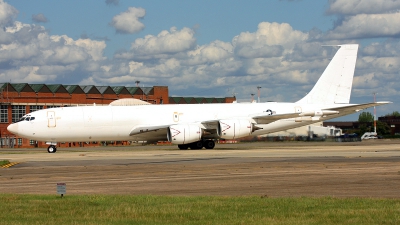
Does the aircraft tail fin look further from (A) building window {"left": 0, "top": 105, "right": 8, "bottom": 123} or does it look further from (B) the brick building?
(A) building window {"left": 0, "top": 105, "right": 8, "bottom": 123}

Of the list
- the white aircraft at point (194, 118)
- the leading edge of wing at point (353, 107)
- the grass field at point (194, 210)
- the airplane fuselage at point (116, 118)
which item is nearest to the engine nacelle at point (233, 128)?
the white aircraft at point (194, 118)

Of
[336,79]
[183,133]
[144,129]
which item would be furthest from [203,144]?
[336,79]

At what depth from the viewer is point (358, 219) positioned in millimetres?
12664

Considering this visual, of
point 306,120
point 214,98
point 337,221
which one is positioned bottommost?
point 337,221

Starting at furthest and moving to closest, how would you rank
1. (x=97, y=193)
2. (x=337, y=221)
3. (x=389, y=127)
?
(x=389, y=127)
(x=97, y=193)
(x=337, y=221)

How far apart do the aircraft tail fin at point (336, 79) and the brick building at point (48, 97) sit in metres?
38.7

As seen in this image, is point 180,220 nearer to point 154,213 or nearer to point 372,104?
point 154,213

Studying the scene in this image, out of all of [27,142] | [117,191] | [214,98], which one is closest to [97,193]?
[117,191]

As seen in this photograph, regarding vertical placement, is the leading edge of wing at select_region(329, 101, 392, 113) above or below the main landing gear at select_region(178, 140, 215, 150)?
above

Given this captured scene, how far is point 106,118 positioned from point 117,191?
3079 centimetres

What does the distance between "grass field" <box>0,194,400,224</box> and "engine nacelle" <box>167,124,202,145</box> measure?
102ft

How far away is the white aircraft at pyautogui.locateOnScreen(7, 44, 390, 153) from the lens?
48.8m

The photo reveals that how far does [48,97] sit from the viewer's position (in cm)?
9581

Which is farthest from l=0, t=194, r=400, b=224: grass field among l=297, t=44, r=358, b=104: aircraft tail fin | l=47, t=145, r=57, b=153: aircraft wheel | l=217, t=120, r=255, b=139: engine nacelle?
l=297, t=44, r=358, b=104: aircraft tail fin
